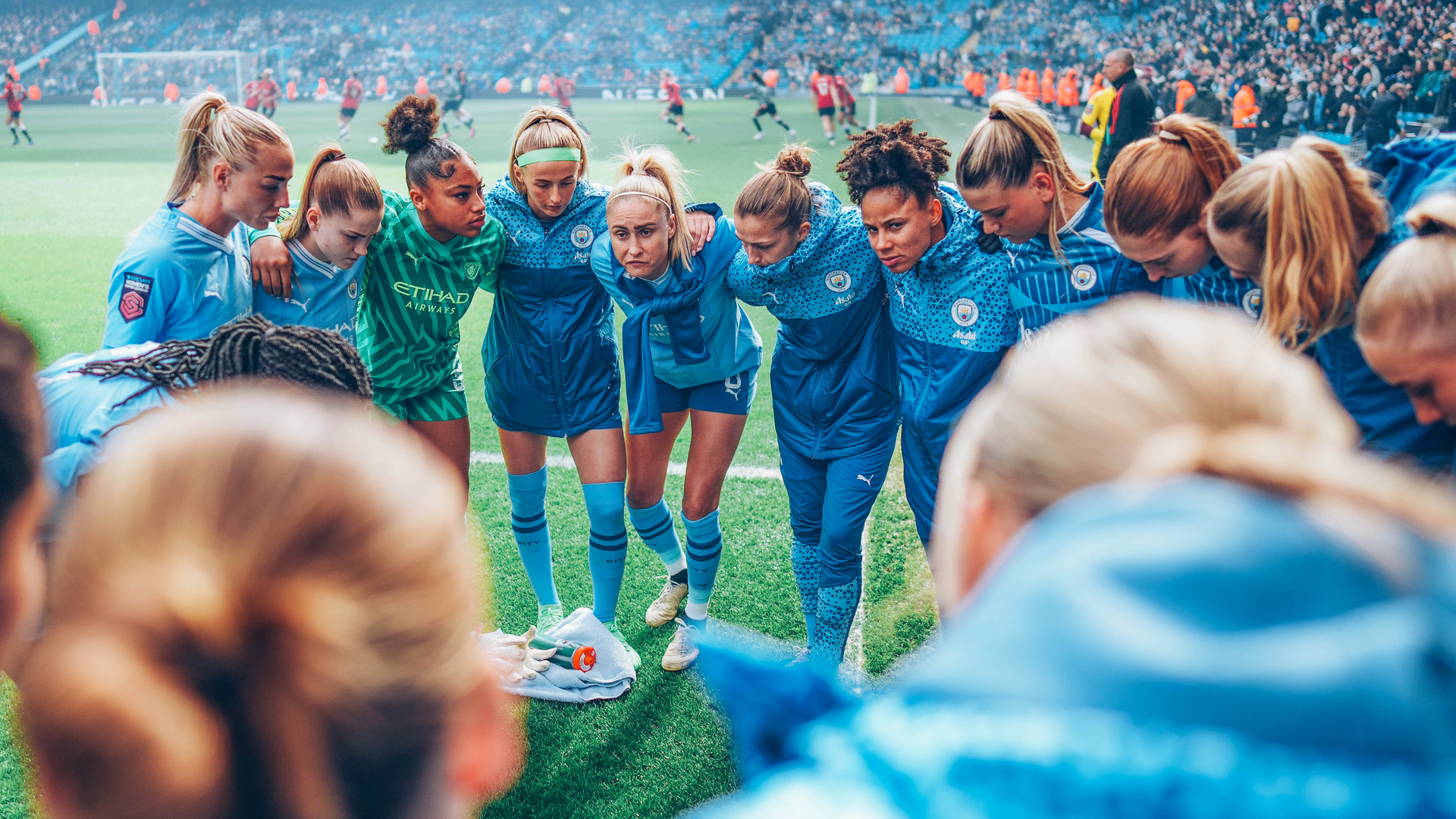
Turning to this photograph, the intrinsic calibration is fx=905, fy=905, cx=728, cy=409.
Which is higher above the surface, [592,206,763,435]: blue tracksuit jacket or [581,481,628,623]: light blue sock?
[592,206,763,435]: blue tracksuit jacket

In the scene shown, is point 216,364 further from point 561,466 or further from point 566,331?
point 561,466

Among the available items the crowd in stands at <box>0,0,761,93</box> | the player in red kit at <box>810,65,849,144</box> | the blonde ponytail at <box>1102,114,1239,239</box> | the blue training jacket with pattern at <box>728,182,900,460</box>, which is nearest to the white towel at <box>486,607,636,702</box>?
the blue training jacket with pattern at <box>728,182,900,460</box>

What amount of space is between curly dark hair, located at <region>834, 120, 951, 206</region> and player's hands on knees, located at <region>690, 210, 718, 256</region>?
0.70 m

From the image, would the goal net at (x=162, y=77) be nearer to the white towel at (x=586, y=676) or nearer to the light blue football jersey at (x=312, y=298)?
the light blue football jersey at (x=312, y=298)

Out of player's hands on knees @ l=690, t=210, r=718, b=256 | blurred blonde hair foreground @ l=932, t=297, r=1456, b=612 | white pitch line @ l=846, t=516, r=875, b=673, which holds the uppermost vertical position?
blurred blonde hair foreground @ l=932, t=297, r=1456, b=612

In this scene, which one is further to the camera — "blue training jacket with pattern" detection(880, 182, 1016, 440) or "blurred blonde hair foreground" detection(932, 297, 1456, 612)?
"blue training jacket with pattern" detection(880, 182, 1016, 440)

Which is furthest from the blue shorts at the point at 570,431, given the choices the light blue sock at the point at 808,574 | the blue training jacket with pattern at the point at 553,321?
the light blue sock at the point at 808,574

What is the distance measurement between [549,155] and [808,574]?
1.90 metres

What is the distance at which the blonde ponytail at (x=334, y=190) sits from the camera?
3.21 metres

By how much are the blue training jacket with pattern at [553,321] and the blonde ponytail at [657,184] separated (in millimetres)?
187

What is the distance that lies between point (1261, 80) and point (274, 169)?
21.4 m

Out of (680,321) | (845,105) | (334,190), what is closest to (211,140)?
(334,190)

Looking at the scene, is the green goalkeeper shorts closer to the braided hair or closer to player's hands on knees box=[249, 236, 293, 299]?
player's hands on knees box=[249, 236, 293, 299]

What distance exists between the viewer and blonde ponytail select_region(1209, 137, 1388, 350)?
207 centimetres
